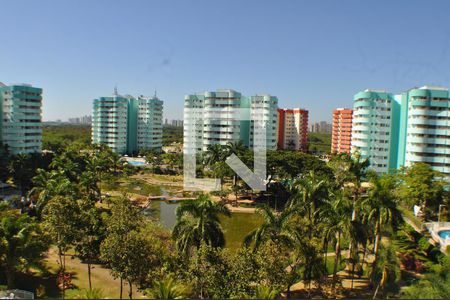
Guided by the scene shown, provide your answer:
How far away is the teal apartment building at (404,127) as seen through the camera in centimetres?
3447

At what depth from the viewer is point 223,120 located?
5097cm

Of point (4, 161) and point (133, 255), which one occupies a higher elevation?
point (4, 161)

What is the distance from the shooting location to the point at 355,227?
44.9 feet

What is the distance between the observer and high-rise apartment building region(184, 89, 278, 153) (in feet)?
166

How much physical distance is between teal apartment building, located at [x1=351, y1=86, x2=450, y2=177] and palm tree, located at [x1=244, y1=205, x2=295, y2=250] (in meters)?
23.2

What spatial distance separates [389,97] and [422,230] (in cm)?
2218

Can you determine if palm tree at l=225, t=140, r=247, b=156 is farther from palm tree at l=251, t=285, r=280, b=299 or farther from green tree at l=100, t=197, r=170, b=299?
palm tree at l=251, t=285, r=280, b=299

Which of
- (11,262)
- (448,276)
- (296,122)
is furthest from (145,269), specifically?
(296,122)

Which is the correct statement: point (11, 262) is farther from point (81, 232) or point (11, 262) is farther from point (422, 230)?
point (422, 230)

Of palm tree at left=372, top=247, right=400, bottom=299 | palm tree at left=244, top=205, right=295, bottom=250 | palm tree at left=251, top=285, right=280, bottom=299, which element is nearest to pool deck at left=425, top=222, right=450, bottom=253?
palm tree at left=372, top=247, right=400, bottom=299

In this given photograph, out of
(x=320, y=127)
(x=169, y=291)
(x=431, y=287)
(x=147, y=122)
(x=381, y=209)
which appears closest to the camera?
(x=169, y=291)

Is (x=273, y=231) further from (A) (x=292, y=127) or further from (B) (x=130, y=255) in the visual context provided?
(A) (x=292, y=127)

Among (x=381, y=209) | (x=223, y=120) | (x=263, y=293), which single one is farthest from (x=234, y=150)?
(x=263, y=293)

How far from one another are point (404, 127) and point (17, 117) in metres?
42.0
